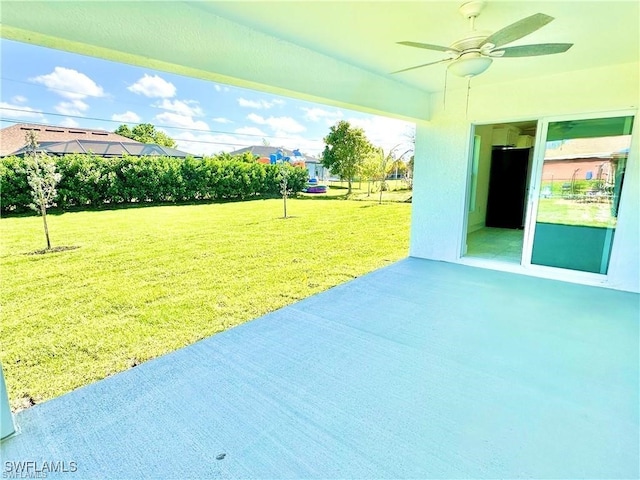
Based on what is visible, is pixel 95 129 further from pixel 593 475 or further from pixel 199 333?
pixel 593 475

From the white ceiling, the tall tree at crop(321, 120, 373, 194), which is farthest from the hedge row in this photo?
the white ceiling

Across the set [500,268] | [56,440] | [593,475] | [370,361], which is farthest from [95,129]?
[593,475]

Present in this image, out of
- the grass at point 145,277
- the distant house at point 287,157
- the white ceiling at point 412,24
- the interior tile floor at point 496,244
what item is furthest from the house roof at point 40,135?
the interior tile floor at point 496,244

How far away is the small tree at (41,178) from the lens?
5.40 m

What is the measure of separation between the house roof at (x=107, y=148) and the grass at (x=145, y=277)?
52.0 inches

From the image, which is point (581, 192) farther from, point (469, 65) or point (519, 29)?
point (519, 29)

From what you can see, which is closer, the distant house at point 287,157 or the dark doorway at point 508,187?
the dark doorway at point 508,187

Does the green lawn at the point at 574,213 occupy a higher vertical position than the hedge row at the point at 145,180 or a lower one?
lower

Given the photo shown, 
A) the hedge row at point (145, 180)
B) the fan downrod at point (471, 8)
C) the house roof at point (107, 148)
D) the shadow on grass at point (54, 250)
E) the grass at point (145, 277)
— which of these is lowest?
the grass at point (145, 277)

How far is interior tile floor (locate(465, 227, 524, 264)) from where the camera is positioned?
514cm

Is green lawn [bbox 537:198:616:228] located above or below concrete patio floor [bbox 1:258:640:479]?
above

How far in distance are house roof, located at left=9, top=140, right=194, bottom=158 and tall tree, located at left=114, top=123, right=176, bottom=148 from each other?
0.27m

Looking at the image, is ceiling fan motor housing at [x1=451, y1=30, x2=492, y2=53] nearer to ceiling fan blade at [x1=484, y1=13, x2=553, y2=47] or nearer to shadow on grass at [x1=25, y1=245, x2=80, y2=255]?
ceiling fan blade at [x1=484, y1=13, x2=553, y2=47]

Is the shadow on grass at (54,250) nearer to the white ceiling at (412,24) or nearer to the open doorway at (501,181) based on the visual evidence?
the white ceiling at (412,24)
